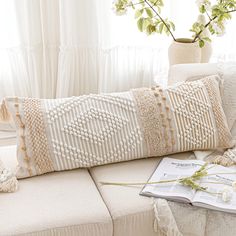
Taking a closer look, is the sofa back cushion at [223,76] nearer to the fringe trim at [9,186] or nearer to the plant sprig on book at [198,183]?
the plant sprig on book at [198,183]

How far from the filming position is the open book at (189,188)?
1.57 metres

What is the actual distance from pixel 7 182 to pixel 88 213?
33cm

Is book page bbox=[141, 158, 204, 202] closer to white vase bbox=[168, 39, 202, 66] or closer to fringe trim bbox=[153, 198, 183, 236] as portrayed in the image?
fringe trim bbox=[153, 198, 183, 236]

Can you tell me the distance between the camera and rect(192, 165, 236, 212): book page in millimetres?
1565

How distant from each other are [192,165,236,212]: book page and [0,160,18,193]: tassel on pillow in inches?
25.4

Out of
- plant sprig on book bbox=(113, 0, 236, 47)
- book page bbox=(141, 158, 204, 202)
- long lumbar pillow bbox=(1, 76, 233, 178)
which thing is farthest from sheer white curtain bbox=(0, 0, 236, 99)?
book page bbox=(141, 158, 204, 202)

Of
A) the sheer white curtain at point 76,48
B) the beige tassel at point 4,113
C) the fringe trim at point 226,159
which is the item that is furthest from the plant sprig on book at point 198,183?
the sheer white curtain at point 76,48

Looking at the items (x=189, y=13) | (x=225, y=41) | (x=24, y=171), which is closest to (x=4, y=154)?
(x=24, y=171)

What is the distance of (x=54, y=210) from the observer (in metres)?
1.53

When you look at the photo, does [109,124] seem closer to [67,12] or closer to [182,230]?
[182,230]

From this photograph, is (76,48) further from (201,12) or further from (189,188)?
(189,188)

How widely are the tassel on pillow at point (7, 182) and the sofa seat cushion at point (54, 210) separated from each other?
0.07 feet

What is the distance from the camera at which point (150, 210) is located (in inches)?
61.7

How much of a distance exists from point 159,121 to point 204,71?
1.35ft
